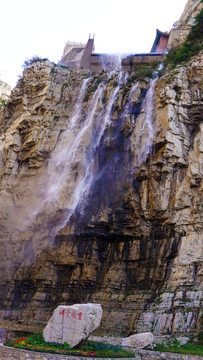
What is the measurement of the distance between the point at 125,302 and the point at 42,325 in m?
5.53

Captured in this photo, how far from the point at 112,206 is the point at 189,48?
15.6 meters

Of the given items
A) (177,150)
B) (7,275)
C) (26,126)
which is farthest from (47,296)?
(26,126)

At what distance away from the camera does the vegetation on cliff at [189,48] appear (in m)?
34.3

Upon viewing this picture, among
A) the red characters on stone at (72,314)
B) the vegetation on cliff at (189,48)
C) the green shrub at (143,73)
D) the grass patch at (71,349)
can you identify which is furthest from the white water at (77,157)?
the grass patch at (71,349)

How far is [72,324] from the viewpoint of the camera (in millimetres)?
17000

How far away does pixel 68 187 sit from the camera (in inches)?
1277

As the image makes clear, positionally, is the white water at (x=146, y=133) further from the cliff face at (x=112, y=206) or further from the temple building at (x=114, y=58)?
the temple building at (x=114, y=58)

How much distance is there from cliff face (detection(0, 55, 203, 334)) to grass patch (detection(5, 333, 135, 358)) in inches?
263

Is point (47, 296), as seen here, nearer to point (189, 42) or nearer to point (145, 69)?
point (145, 69)

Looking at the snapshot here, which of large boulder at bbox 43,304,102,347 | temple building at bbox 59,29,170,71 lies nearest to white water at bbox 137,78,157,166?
temple building at bbox 59,29,170,71

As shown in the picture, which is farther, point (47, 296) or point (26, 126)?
point (26, 126)

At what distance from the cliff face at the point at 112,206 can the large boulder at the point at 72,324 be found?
7.03m

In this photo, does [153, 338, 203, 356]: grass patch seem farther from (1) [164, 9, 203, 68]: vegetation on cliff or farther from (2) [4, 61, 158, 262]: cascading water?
(1) [164, 9, 203, 68]: vegetation on cliff

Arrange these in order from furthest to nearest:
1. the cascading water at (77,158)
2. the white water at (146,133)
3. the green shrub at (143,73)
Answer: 1. the green shrub at (143,73)
2. the cascading water at (77,158)
3. the white water at (146,133)
